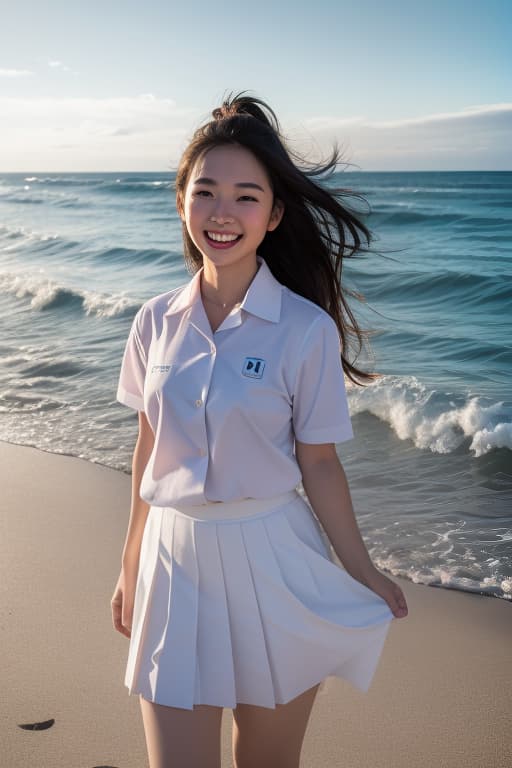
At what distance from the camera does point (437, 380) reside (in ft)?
28.4

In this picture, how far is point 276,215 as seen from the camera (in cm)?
250

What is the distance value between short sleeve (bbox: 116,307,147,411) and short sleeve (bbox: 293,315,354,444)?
0.48 metres

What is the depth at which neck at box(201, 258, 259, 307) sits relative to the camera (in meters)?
2.43

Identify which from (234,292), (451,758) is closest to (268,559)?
(234,292)

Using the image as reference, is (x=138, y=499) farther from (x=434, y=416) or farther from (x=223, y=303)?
(x=434, y=416)

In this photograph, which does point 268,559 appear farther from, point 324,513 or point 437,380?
point 437,380

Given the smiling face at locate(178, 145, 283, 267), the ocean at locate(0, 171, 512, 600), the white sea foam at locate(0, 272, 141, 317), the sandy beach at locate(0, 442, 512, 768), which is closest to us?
the smiling face at locate(178, 145, 283, 267)

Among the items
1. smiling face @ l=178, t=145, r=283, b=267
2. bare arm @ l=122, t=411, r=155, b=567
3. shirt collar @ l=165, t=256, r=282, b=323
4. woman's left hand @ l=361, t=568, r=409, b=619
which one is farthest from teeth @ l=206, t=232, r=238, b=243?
woman's left hand @ l=361, t=568, r=409, b=619

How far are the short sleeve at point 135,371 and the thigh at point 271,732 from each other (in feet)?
2.82

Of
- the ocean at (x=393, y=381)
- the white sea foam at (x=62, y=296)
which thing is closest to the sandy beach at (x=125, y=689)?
the ocean at (x=393, y=381)

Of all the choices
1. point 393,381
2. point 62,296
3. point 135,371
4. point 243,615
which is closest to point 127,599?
point 243,615

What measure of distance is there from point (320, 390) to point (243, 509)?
1.16 feet

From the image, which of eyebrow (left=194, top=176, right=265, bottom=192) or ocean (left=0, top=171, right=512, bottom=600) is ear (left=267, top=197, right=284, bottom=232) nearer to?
eyebrow (left=194, top=176, right=265, bottom=192)

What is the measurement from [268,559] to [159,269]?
50.2 feet
